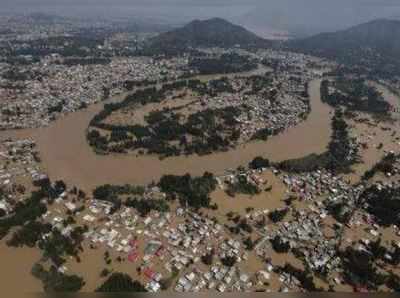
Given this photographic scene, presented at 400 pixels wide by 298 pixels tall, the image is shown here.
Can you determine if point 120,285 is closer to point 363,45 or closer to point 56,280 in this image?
point 56,280

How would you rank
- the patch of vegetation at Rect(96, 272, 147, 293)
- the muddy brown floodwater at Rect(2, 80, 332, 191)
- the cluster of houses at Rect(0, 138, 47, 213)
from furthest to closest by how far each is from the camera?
1. the muddy brown floodwater at Rect(2, 80, 332, 191)
2. the cluster of houses at Rect(0, 138, 47, 213)
3. the patch of vegetation at Rect(96, 272, 147, 293)

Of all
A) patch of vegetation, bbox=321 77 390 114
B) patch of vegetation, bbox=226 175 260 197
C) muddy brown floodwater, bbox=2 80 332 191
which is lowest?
muddy brown floodwater, bbox=2 80 332 191

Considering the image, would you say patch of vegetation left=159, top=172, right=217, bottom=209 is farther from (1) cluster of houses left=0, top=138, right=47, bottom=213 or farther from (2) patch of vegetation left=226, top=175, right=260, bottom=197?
(1) cluster of houses left=0, top=138, right=47, bottom=213

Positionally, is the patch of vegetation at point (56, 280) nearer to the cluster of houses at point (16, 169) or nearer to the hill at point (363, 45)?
the cluster of houses at point (16, 169)

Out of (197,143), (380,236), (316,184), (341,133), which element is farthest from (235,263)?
(341,133)

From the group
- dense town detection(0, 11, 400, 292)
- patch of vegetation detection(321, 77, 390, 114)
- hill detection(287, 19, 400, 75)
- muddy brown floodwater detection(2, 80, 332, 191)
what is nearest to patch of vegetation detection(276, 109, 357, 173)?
dense town detection(0, 11, 400, 292)

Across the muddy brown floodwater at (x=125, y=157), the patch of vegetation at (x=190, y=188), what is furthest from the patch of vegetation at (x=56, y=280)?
the muddy brown floodwater at (x=125, y=157)
